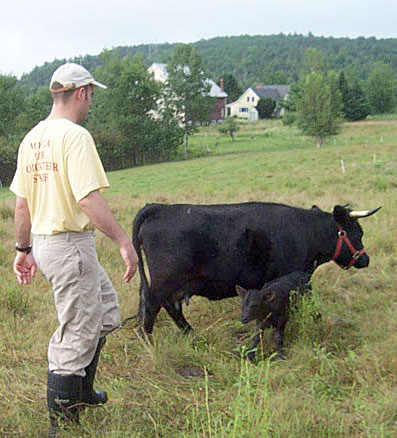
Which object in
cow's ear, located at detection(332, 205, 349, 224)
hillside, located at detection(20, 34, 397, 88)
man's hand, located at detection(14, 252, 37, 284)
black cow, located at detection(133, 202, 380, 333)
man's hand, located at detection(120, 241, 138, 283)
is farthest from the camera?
hillside, located at detection(20, 34, 397, 88)

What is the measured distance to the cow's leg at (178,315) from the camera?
18.7ft

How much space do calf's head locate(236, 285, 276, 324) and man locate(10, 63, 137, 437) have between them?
5.53 ft

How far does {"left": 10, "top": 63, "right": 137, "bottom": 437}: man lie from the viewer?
3547mm

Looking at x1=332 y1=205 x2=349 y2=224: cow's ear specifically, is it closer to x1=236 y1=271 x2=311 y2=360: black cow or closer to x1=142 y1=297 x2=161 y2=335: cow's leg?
x1=236 y1=271 x2=311 y2=360: black cow

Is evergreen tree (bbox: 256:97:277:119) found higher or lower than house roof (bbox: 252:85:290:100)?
lower

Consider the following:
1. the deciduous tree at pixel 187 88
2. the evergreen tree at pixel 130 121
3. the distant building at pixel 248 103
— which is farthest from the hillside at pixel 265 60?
the evergreen tree at pixel 130 121

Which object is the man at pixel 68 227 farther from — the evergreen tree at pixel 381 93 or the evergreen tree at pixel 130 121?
the evergreen tree at pixel 381 93

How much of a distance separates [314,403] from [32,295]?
4.03 metres

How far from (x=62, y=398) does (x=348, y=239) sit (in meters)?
3.92

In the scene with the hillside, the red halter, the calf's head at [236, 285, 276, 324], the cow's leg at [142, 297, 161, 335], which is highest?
the hillside

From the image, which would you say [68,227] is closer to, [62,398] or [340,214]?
[62,398]

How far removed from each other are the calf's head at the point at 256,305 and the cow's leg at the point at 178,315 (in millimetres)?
779

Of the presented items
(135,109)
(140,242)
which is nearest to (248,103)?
(135,109)

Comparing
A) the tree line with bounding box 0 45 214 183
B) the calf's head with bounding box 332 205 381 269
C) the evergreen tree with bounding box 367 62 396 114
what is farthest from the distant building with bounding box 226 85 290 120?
the calf's head with bounding box 332 205 381 269
